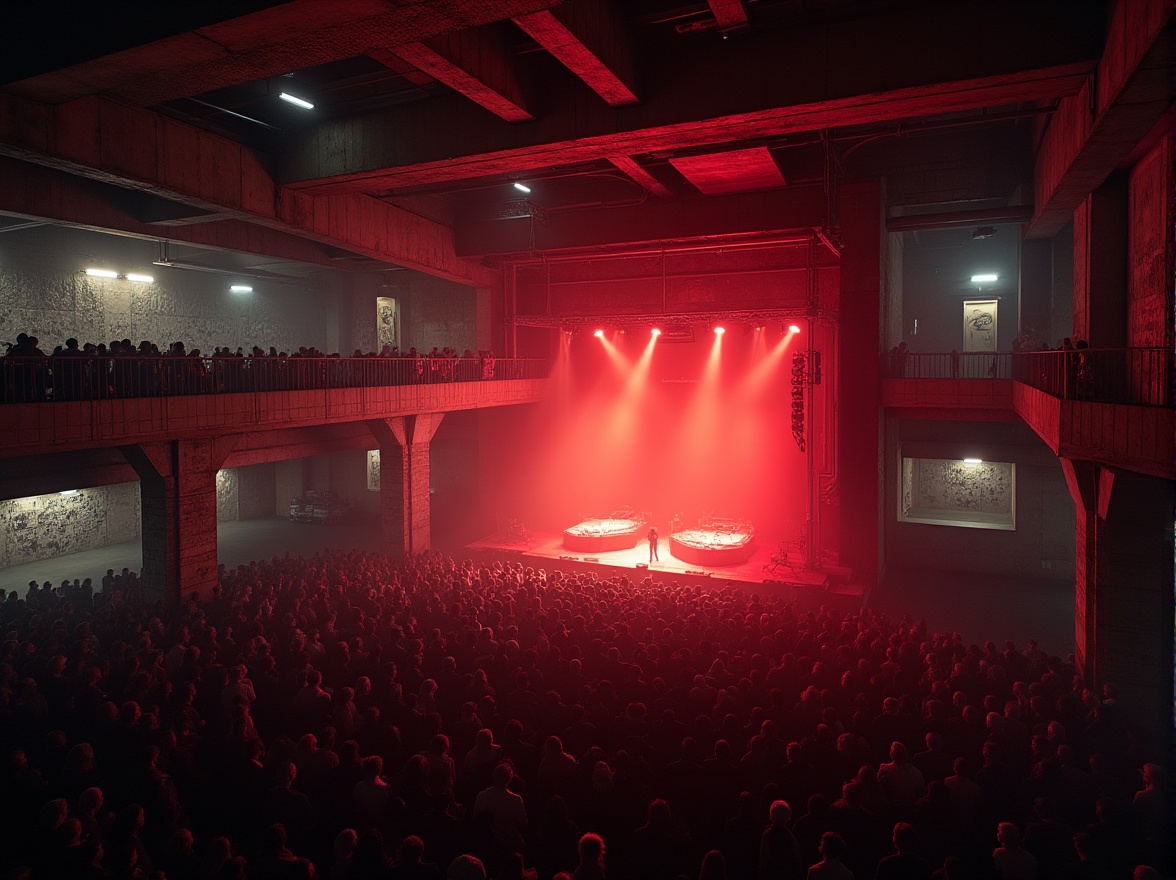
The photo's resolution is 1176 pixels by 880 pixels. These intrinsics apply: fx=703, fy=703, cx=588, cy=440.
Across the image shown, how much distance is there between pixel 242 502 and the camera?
28734mm

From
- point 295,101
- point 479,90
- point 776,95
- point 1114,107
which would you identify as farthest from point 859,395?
point 295,101

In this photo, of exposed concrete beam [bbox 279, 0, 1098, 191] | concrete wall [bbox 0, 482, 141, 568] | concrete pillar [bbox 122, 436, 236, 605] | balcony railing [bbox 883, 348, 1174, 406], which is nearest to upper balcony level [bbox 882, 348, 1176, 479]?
balcony railing [bbox 883, 348, 1174, 406]

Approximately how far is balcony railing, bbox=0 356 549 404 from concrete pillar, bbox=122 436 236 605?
134 centimetres

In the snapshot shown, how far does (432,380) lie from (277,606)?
373 inches

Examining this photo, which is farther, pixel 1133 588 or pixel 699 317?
pixel 699 317

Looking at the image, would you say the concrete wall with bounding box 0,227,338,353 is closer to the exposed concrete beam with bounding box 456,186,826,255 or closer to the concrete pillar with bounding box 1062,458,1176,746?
the exposed concrete beam with bounding box 456,186,826,255

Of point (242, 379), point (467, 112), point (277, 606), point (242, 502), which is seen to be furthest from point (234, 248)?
point (242, 502)

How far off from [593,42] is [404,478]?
13945mm

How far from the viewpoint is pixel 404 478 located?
2055 centimetres

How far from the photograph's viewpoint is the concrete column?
18.8 meters

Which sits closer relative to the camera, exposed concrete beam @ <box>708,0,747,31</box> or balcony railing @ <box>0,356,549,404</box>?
exposed concrete beam @ <box>708,0,747,31</box>

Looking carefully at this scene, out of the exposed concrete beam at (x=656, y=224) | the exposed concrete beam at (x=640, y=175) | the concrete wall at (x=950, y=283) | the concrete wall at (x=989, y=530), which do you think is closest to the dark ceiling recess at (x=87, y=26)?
the exposed concrete beam at (x=640, y=175)

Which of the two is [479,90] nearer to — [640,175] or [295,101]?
[295,101]

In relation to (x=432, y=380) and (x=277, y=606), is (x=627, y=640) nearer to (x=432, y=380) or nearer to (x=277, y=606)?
(x=277, y=606)
